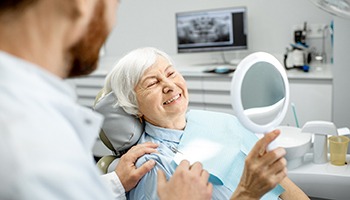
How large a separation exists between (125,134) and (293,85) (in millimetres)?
1797

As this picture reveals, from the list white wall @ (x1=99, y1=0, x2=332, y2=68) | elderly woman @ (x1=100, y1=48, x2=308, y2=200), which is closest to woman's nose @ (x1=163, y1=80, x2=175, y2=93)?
elderly woman @ (x1=100, y1=48, x2=308, y2=200)

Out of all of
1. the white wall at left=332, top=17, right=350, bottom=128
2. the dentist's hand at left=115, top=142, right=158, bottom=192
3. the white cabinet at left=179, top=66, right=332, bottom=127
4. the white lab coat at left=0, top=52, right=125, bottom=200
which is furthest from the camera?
the white cabinet at left=179, top=66, right=332, bottom=127

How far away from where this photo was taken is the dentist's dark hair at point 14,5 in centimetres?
59

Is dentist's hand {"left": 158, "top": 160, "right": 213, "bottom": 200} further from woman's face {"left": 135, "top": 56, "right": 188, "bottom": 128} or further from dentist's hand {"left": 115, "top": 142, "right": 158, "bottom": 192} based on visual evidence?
woman's face {"left": 135, "top": 56, "right": 188, "bottom": 128}

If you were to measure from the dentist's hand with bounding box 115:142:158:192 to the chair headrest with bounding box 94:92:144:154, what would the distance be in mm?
90

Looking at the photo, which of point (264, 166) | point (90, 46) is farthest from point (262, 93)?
point (90, 46)

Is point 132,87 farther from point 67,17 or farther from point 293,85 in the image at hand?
point 293,85

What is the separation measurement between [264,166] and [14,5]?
76 cm

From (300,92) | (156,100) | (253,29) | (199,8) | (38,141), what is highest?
(199,8)

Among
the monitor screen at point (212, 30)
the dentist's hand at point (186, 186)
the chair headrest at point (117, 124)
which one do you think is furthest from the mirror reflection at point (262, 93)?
the monitor screen at point (212, 30)

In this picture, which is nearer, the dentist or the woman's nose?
the dentist

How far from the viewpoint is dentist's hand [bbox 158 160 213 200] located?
1.00 m

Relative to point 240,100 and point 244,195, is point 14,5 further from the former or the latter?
point 244,195

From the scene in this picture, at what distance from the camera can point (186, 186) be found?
1.01 m
